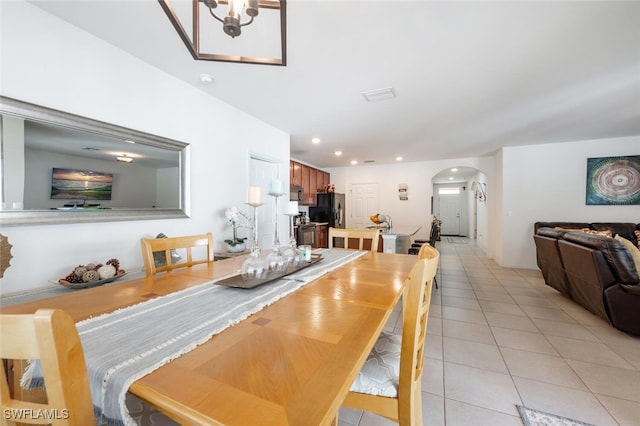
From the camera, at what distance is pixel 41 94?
155 centimetres

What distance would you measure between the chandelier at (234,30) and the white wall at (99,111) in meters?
0.65

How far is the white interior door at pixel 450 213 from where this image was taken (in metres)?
10.6

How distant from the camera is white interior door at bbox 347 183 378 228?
22.7 ft

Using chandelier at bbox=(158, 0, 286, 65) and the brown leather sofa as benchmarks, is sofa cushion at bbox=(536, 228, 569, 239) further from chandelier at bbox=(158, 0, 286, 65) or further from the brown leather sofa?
chandelier at bbox=(158, 0, 286, 65)

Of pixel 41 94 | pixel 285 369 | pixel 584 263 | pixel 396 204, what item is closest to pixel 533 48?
pixel 584 263

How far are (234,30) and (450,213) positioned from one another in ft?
37.8

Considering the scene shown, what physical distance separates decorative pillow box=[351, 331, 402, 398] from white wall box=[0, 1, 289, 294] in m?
1.94

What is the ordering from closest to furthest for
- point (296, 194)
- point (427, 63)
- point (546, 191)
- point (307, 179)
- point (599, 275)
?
1. point (427, 63)
2. point (599, 275)
3. point (546, 191)
4. point (296, 194)
5. point (307, 179)

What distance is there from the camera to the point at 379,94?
2662 millimetres

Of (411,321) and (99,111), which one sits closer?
(411,321)

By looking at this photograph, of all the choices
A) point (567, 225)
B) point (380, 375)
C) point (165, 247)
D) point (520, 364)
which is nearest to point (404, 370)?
point (380, 375)

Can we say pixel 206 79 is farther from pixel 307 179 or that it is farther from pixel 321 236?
pixel 321 236

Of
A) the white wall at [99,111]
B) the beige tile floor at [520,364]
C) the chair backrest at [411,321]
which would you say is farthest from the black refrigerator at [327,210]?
the chair backrest at [411,321]

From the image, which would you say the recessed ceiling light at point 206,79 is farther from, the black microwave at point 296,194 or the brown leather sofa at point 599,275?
the brown leather sofa at point 599,275
